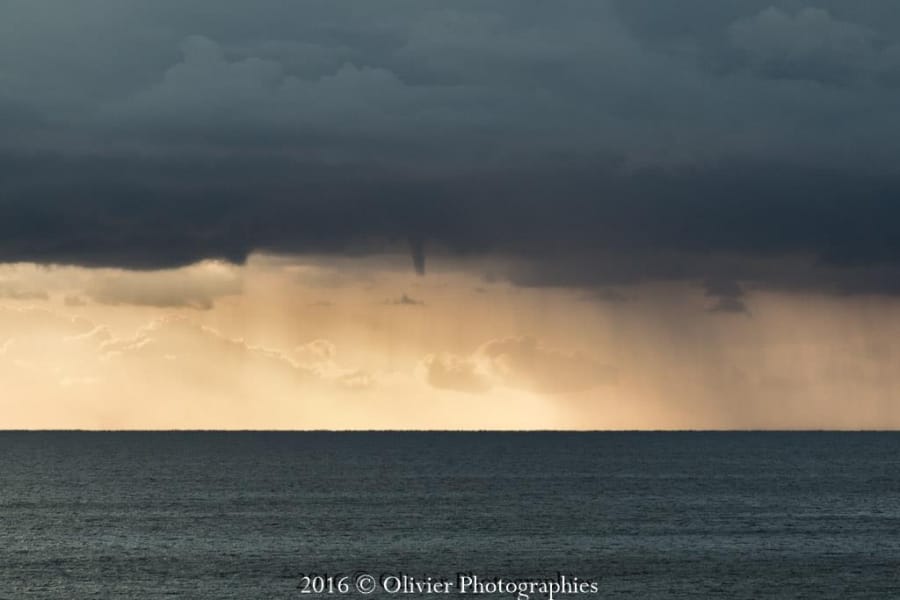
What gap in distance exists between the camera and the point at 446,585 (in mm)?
115312

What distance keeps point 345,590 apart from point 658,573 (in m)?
29.7

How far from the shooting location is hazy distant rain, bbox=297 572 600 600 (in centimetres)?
11188

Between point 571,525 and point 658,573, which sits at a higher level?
point 571,525

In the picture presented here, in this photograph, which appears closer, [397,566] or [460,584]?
[460,584]

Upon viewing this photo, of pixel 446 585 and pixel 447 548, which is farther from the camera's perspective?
pixel 447 548

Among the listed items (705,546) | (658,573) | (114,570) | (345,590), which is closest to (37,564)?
(114,570)

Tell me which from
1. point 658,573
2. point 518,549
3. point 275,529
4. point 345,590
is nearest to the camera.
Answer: point 345,590

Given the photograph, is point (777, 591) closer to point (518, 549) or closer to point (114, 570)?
point (518, 549)

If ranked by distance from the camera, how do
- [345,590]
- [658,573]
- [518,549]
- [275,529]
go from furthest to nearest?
[275,529], [518,549], [658,573], [345,590]

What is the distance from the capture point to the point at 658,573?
400ft

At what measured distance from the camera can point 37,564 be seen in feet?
419

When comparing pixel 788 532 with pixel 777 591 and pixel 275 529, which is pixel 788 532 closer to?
pixel 777 591

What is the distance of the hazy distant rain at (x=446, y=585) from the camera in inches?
4405

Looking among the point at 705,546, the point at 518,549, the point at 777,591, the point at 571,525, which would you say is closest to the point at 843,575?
the point at 777,591
